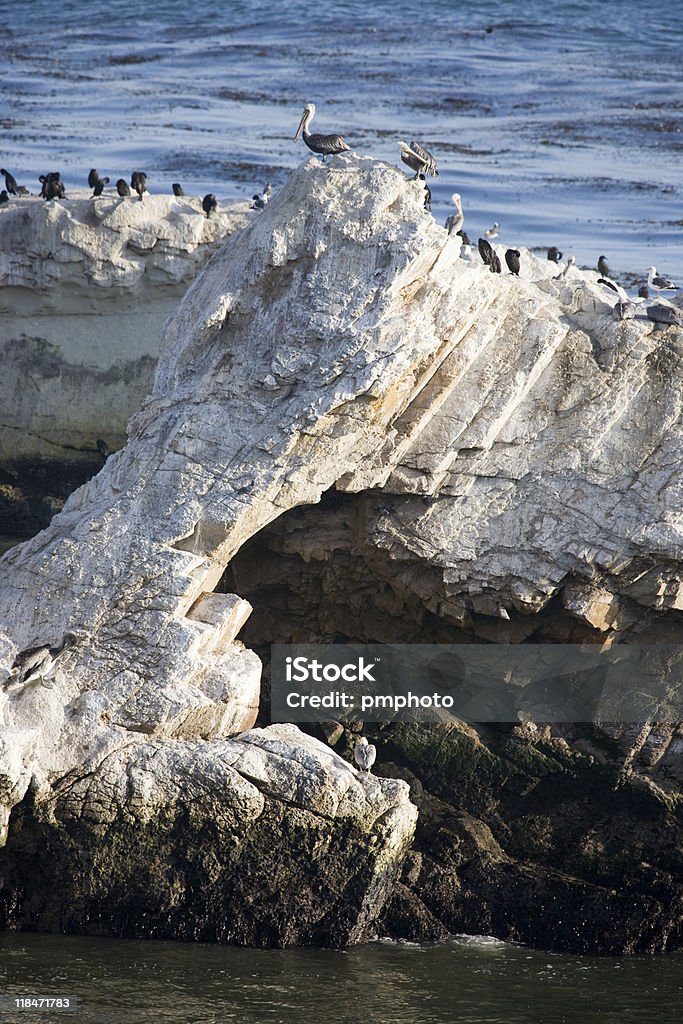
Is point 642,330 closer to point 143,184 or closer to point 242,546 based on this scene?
point 242,546

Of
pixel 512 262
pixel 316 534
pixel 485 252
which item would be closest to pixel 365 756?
pixel 316 534

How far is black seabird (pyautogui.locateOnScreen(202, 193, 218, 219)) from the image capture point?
1998cm

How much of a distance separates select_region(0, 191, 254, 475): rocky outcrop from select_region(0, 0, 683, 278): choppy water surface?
8.99 meters

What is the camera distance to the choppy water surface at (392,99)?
30047mm

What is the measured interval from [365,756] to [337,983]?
2.46 metres

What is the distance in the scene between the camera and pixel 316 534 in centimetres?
1396

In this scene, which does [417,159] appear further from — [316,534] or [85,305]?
[85,305]

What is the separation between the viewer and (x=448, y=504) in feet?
44.8

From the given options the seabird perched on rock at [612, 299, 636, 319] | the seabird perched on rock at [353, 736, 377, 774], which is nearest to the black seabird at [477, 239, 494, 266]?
the seabird perched on rock at [612, 299, 636, 319]

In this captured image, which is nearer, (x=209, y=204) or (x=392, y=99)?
(x=209, y=204)

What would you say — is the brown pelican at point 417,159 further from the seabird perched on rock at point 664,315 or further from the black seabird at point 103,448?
the black seabird at point 103,448

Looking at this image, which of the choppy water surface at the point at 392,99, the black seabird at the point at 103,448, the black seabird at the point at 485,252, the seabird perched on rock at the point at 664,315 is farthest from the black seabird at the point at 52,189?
the seabird perched on rock at the point at 664,315

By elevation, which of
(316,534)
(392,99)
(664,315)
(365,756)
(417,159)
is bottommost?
(365,756)

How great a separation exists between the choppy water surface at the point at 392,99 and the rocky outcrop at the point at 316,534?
40.8ft
